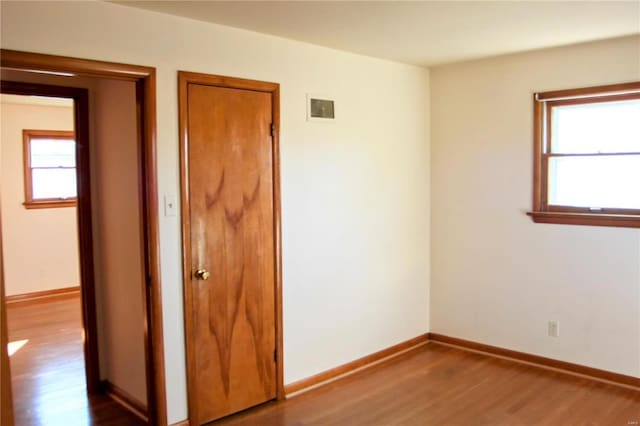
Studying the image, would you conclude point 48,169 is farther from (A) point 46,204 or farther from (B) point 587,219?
(B) point 587,219

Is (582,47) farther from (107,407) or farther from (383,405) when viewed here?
(107,407)

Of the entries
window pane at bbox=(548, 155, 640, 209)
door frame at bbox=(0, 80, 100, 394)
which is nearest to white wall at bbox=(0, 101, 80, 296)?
→ door frame at bbox=(0, 80, 100, 394)

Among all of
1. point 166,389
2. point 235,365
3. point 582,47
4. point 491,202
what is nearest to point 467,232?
point 491,202

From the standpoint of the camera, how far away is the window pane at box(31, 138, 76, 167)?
6.63m

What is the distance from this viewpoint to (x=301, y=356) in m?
3.69

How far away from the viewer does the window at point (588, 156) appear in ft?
12.0

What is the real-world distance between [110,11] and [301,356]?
2.47m

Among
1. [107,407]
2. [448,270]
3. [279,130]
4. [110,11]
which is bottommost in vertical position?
[107,407]

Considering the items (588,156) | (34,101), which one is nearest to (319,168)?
(588,156)

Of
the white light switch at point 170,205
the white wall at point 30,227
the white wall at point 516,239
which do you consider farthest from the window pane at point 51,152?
the white wall at point 516,239

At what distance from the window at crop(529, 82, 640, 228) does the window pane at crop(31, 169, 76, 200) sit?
18.5 feet

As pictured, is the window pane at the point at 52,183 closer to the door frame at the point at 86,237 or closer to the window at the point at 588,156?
the door frame at the point at 86,237

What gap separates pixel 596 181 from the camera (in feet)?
12.5

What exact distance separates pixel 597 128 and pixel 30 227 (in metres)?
6.28
